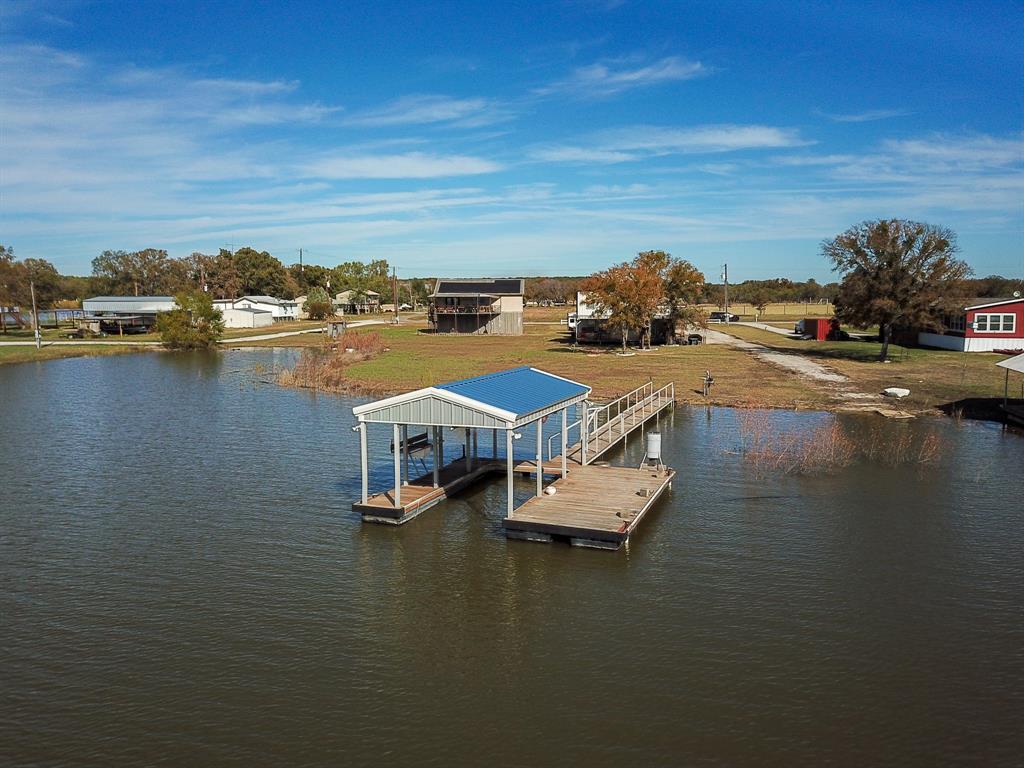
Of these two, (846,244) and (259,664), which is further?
(846,244)

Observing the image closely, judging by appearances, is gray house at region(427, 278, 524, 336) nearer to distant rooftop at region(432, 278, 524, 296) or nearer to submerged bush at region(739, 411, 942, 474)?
distant rooftop at region(432, 278, 524, 296)

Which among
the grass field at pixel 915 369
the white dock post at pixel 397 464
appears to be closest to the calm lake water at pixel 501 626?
the white dock post at pixel 397 464

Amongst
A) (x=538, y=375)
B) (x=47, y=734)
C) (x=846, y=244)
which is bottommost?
(x=47, y=734)

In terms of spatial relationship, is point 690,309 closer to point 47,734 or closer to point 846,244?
point 846,244

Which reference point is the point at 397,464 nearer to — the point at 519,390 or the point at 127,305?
the point at 519,390

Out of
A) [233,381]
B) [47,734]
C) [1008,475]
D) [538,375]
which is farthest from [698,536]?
[233,381]

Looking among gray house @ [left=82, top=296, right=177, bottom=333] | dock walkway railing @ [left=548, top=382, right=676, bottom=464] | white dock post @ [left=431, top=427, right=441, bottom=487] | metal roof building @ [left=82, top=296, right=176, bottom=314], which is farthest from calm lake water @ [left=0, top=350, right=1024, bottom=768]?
metal roof building @ [left=82, top=296, right=176, bottom=314]

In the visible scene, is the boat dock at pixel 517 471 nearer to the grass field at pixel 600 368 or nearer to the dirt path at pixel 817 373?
the grass field at pixel 600 368
